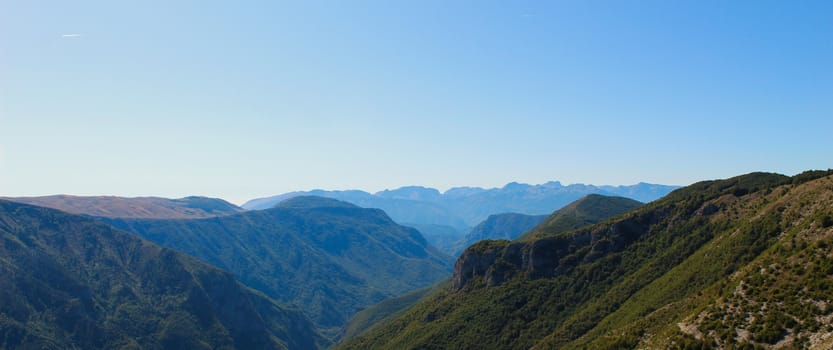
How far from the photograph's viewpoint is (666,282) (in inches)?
4555

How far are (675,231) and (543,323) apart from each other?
4682 cm

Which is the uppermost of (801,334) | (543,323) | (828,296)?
(828,296)

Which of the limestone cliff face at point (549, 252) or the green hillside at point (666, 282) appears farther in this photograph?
the limestone cliff face at point (549, 252)

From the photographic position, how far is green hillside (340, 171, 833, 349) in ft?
214

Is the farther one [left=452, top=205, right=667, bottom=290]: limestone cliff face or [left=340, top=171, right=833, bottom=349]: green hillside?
[left=452, top=205, right=667, bottom=290]: limestone cliff face

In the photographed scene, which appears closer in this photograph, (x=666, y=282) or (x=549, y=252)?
(x=666, y=282)

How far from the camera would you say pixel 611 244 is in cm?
15438

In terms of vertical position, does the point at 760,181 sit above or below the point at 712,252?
above

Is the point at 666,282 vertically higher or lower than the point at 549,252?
lower

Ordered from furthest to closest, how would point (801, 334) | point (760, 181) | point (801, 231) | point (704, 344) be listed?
point (760, 181), point (801, 231), point (704, 344), point (801, 334)

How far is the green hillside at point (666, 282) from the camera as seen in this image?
6512cm

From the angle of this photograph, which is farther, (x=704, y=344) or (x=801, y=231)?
(x=801, y=231)

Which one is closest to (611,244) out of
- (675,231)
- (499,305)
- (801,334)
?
(675,231)

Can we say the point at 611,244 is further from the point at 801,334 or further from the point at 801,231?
the point at 801,334
